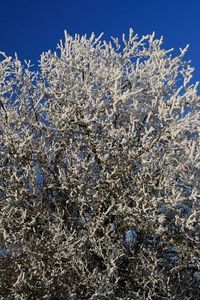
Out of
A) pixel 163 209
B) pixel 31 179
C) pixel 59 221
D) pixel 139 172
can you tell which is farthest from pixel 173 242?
pixel 31 179

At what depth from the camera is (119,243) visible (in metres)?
8.34

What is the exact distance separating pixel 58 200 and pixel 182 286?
2.83m

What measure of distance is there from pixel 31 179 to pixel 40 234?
39.2 inches

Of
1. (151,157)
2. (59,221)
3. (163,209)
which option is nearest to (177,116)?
(151,157)

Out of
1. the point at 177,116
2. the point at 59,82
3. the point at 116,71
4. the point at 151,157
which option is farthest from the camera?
the point at 59,82

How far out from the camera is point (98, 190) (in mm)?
8516

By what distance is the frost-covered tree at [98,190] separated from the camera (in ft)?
25.6

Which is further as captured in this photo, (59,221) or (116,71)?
(116,71)

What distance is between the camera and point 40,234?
8.57 meters

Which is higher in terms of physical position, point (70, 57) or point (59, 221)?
point (70, 57)

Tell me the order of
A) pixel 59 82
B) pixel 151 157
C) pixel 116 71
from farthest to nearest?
pixel 59 82
pixel 116 71
pixel 151 157

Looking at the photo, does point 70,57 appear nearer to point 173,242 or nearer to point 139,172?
point 139,172

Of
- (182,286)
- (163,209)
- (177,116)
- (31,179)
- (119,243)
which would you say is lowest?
(182,286)

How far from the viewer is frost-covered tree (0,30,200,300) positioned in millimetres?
7809
